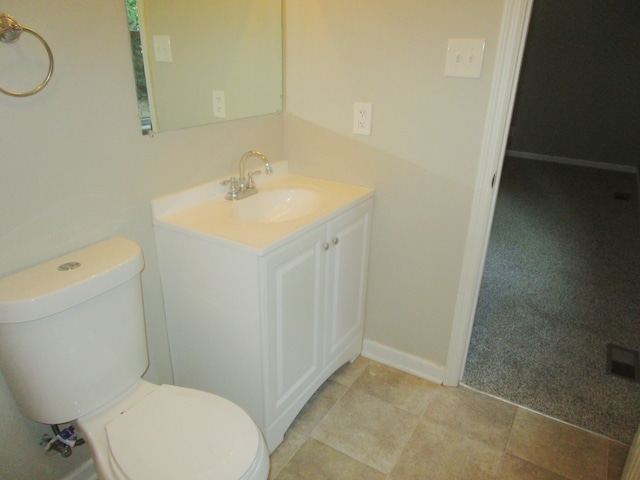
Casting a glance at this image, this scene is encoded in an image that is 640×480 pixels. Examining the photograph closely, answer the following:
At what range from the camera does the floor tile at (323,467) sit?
5.09 ft

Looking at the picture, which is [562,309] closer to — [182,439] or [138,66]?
[182,439]

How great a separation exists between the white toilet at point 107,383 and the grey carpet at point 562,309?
1.31m

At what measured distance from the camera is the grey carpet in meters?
1.93

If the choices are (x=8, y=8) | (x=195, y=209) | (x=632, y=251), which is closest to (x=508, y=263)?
(x=632, y=251)

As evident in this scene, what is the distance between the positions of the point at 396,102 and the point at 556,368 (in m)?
1.47

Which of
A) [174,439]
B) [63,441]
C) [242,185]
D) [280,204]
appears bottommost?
[63,441]

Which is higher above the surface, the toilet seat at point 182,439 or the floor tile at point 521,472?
the toilet seat at point 182,439

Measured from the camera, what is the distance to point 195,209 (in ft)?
5.15

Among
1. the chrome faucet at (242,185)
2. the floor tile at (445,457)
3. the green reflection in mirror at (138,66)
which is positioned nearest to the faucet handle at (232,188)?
the chrome faucet at (242,185)

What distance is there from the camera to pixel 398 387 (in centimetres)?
198

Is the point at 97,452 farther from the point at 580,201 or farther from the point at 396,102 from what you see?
the point at 580,201

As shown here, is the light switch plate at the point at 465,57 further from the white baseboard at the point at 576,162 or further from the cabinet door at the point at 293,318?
the white baseboard at the point at 576,162

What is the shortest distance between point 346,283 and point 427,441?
681 millimetres

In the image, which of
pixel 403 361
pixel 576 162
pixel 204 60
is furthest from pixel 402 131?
pixel 576 162
